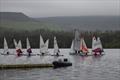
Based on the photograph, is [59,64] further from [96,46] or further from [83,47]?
[96,46]

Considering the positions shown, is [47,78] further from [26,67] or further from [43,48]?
[43,48]

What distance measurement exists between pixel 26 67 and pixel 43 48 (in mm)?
62818

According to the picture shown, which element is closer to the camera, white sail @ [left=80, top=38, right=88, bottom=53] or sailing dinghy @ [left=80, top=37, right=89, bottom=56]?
white sail @ [left=80, top=38, right=88, bottom=53]

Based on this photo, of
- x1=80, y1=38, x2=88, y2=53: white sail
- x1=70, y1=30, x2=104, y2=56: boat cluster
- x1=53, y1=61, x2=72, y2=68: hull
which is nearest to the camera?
x1=53, y1=61, x2=72, y2=68: hull

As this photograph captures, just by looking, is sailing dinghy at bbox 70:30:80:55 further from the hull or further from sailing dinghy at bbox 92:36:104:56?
the hull

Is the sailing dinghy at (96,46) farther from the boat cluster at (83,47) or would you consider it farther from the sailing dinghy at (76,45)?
the sailing dinghy at (76,45)

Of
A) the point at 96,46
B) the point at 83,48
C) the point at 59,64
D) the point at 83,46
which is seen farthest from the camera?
the point at 96,46

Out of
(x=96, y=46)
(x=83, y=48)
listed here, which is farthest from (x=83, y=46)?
(x=96, y=46)

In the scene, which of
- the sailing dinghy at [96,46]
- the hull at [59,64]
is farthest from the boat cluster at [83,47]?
the hull at [59,64]

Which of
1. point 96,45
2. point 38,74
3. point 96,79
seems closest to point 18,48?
point 96,45

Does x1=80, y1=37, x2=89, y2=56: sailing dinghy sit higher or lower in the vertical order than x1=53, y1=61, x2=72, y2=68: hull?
higher

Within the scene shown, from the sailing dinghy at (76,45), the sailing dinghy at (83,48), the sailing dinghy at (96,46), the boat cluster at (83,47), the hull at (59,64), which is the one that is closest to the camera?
the hull at (59,64)

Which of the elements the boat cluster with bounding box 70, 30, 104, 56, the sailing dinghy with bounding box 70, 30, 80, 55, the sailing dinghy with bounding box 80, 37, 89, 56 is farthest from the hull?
the sailing dinghy with bounding box 70, 30, 80, 55

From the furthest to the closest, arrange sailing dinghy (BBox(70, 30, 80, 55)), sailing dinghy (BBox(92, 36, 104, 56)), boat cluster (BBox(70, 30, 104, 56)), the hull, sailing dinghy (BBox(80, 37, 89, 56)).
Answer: sailing dinghy (BBox(70, 30, 80, 55)) → sailing dinghy (BBox(92, 36, 104, 56)) → boat cluster (BBox(70, 30, 104, 56)) → sailing dinghy (BBox(80, 37, 89, 56)) → the hull
